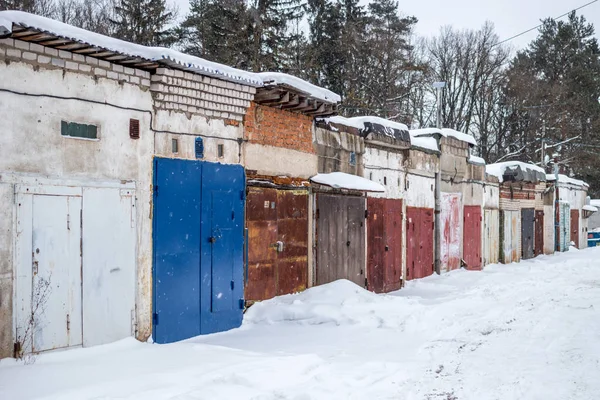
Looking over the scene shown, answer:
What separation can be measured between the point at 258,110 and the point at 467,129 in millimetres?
30868

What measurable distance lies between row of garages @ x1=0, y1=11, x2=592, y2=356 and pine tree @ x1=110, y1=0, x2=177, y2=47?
13.5 m

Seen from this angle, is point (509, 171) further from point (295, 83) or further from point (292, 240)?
point (295, 83)

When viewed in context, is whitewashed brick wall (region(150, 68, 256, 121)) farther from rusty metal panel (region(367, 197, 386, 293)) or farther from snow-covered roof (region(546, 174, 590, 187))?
snow-covered roof (region(546, 174, 590, 187))

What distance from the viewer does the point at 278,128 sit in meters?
10.7

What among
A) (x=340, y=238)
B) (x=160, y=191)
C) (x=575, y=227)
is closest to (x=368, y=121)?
(x=340, y=238)

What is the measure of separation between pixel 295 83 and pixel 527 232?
1944 cm

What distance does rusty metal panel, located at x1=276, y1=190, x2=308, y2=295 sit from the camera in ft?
35.3

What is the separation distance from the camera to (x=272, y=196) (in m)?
10.5

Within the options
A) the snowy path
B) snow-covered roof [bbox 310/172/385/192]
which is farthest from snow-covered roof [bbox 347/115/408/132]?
the snowy path

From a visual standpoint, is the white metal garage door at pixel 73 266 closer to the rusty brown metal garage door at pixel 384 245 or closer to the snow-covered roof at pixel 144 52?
the snow-covered roof at pixel 144 52

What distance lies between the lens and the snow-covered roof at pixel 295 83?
9539 millimetres

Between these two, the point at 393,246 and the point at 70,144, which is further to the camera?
the point at 393,246

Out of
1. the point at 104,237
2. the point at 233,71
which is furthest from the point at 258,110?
the point at 104,237

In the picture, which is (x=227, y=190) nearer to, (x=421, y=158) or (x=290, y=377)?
(x=290, y=377)
